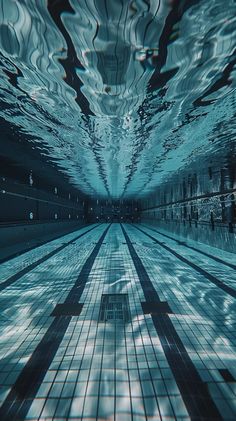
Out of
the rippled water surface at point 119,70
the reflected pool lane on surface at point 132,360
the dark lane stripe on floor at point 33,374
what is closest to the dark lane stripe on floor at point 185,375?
the reflected pool lane on surface at point 132,360

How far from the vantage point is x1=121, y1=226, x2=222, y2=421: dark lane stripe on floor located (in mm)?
1629

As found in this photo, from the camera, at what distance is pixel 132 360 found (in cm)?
218

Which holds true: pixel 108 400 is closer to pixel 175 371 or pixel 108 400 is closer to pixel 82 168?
pixel 175 371

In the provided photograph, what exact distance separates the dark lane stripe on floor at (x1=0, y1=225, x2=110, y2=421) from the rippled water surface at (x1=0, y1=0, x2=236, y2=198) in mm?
3501

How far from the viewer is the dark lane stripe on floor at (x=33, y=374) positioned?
1.67 m

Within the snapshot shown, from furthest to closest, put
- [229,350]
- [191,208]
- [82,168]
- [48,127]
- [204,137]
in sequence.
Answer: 1. [191,208]
2. [82,168]
3. [204,137]
4. [48,127]
5. [229,350]

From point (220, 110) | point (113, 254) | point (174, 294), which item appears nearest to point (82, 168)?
point (113, 254)

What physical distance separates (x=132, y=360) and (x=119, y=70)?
11.6 ft

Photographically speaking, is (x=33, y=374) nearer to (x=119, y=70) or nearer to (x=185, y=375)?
(x=185, y=375)

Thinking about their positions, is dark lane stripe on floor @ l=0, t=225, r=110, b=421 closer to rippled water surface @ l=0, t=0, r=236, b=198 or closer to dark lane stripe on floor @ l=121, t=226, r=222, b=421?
dark lane stripe on floor @ l=121, t=226, r=222, b=421

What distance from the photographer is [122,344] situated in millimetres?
2422

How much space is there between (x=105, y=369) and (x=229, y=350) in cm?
139

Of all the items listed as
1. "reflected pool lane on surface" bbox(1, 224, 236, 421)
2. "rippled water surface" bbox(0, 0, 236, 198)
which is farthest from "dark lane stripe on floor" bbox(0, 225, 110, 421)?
"rippled water surface" bbox(0, 0, 236, 198)

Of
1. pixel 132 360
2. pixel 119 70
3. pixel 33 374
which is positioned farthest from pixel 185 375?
pixel 119 70
